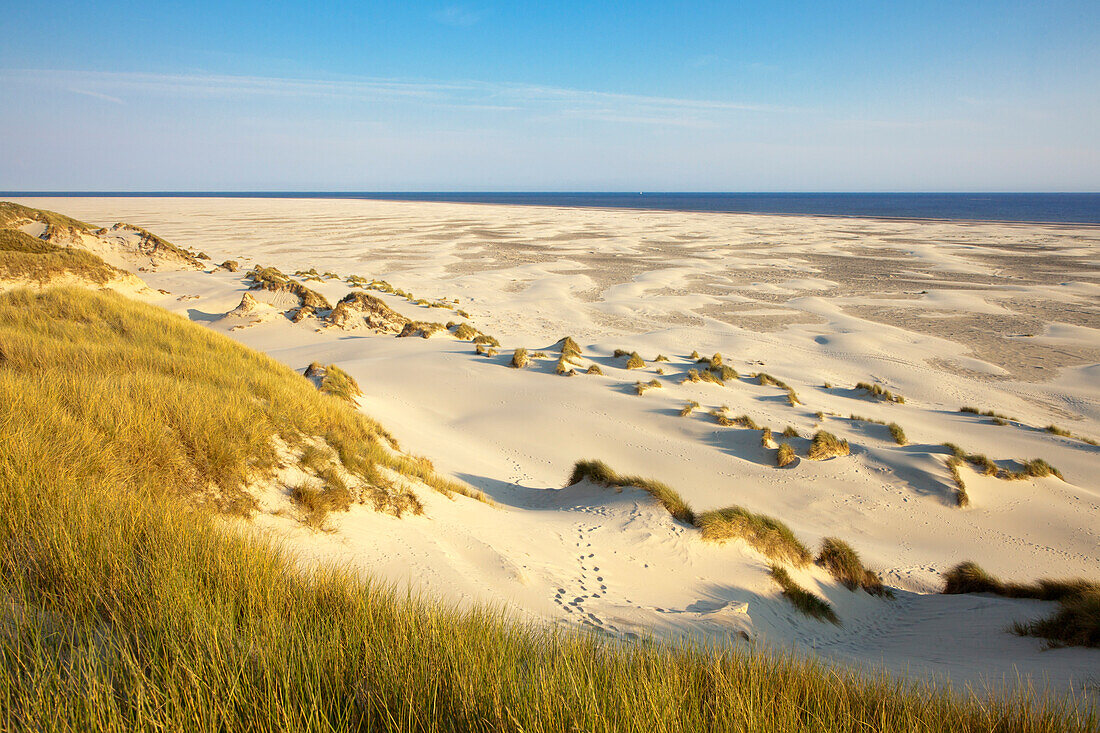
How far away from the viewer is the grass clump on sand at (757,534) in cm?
666

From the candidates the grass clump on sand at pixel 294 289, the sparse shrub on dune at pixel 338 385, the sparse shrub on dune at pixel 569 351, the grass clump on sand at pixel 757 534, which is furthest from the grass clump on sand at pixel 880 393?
the grass clump on sand at pixel 294 289

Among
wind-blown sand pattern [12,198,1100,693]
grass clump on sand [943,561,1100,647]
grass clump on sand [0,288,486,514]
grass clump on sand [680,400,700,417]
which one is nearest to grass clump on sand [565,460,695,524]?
wind-blown sand pattern [12,198,1100,693]

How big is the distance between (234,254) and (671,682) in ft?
145

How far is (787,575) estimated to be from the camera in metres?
6.34

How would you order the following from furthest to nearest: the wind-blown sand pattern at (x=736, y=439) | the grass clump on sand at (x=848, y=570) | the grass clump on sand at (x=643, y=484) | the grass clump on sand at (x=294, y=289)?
the grass clump on sand at (x=294, y=289)
the grass clump on sand at (x=643, y=484)
the grass clump on sand at (x=848, y=570)
the wind-blown sand pattern at (x=736, y=439)

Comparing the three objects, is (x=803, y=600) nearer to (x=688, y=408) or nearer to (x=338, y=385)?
(x=688, y=408)

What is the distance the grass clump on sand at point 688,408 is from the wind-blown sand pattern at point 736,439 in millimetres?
251

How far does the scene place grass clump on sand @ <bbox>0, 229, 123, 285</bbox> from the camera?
13414mm

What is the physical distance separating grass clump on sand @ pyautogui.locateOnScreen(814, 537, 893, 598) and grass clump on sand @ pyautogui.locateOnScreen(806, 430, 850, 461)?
4.07 meters

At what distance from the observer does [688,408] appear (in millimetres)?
13055

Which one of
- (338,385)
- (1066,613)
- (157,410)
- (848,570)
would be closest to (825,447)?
(848,570)

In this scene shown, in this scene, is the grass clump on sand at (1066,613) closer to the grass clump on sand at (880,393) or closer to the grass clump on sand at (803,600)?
the grass clump on sand at (803,600)

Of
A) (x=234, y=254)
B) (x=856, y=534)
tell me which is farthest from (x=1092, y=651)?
(x=234, y=254)

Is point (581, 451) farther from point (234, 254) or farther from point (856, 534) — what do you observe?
point (234, 254)
